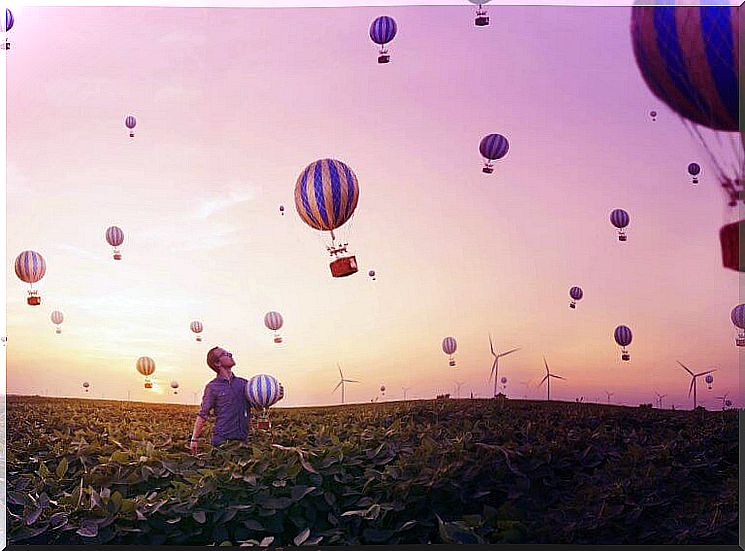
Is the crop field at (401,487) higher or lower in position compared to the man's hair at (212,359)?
lower

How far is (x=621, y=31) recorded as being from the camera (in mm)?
4398

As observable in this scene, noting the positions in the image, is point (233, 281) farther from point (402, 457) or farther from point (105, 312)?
point (402, 457)

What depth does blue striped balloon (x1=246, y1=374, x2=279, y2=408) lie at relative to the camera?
438cm

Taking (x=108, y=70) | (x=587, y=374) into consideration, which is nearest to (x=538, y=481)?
(x=587, y=374)

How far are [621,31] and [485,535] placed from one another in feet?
7.70

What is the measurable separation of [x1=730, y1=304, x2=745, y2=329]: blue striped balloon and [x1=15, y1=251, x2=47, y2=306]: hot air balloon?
314 cm

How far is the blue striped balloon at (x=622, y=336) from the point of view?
14.5ft

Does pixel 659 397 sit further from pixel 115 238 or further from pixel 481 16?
pixel 115 238

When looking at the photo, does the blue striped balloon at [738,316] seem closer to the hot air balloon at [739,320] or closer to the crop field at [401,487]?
the hot air balloon at [739,320]

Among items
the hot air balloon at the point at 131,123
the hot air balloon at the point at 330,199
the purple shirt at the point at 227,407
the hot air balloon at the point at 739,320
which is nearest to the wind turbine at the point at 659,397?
the hot air balloon at the point at 739,320

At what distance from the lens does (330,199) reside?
4352 millimetres

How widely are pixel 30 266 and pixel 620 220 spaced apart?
2713mm

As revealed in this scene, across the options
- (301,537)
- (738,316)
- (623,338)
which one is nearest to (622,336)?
(623,338)

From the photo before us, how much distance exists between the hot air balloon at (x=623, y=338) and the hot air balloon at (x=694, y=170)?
75 cm
